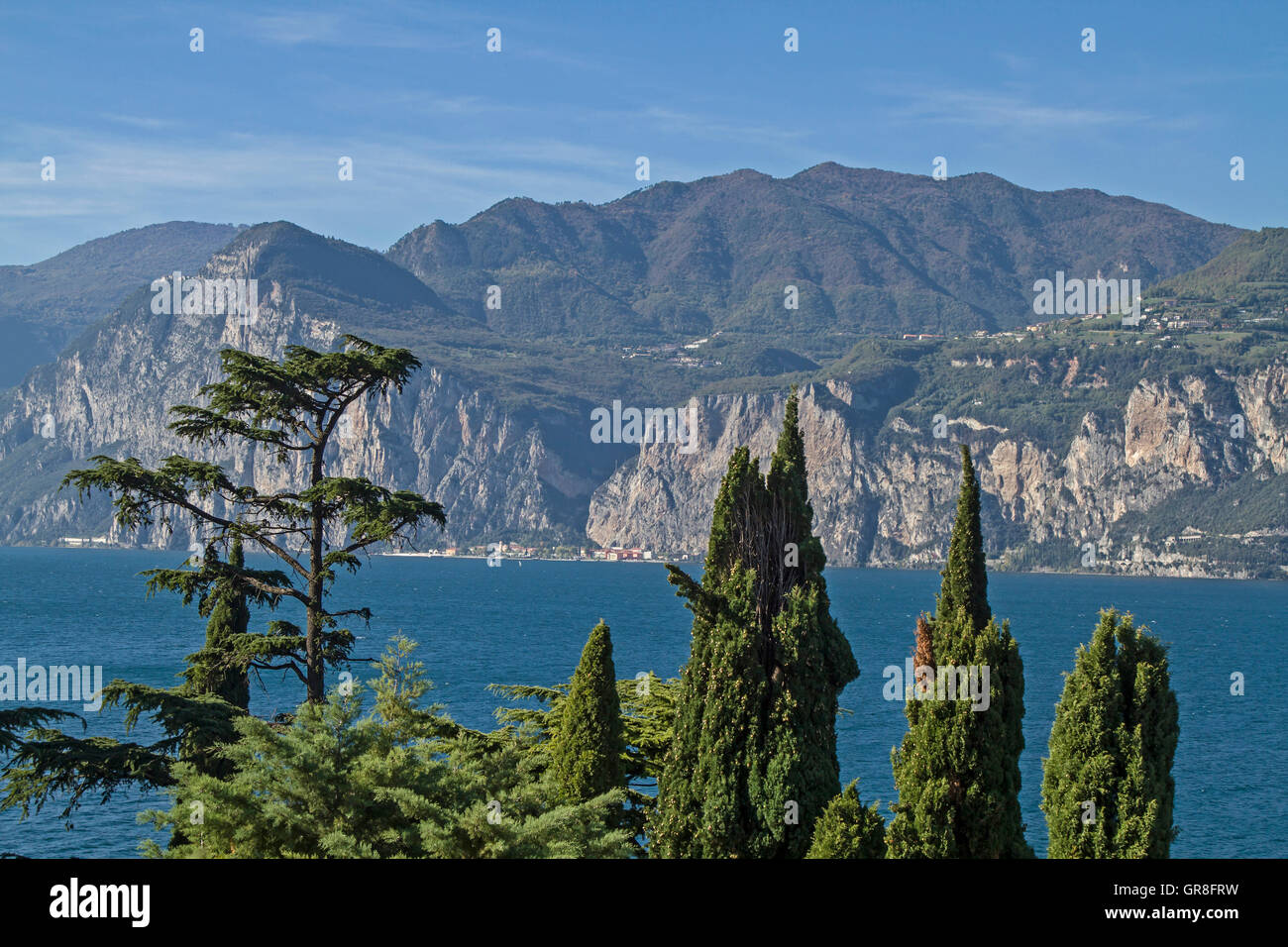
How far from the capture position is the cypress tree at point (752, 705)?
55.4 feet

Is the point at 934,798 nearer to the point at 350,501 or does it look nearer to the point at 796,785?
the point at 796,785

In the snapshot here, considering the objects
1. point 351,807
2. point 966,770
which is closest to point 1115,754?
point 966,770

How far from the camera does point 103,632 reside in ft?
340

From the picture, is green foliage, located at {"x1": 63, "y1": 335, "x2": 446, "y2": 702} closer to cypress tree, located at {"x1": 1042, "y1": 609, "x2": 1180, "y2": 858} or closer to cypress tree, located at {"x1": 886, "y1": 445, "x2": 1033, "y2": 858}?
cypress tree, located at {"x1": 886, "y1": 445, "x2": 1033, "y2": 858}

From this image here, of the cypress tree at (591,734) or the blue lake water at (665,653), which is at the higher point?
the cypress tree at (591,734)

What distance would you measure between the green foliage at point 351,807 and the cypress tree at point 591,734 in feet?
7.51

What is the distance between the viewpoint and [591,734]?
17.7 metres

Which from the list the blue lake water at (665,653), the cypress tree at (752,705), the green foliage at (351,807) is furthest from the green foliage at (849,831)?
the blue lake water at (665,653)

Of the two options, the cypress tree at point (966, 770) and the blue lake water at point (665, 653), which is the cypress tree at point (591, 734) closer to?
the cypress tree at point (966, 770)

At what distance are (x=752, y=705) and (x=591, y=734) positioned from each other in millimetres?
2266

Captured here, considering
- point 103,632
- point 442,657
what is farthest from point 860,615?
point 103,632

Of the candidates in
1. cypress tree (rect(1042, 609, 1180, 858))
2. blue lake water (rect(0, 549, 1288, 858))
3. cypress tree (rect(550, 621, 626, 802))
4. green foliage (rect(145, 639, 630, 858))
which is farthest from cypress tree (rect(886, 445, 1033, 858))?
blue lake water (rect(0, 549, 1288, 858))

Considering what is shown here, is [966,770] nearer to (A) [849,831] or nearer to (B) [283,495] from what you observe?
(A) [849,831]
